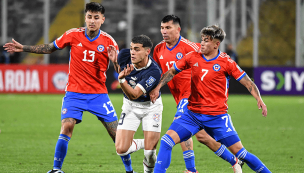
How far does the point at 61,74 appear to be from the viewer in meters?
20.0

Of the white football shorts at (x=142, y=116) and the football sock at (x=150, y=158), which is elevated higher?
the white football shorts at (x=142, y=116)

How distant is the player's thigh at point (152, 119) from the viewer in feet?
20.7

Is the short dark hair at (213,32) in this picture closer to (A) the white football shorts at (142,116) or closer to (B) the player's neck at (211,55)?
(B) the player's neck at (211,55)

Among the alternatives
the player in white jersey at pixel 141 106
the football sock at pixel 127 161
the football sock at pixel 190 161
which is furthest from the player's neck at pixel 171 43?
the football sock at pixel 127 161

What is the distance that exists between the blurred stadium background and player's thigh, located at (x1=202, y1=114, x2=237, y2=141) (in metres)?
1.36

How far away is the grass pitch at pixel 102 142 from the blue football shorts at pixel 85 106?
901 millimetres

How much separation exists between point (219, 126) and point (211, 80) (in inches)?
23.8

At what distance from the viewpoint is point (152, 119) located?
632 centimetres

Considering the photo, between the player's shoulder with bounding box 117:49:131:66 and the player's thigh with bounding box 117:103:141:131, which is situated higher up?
the player's shoulder with bounding box 117:49:131:66

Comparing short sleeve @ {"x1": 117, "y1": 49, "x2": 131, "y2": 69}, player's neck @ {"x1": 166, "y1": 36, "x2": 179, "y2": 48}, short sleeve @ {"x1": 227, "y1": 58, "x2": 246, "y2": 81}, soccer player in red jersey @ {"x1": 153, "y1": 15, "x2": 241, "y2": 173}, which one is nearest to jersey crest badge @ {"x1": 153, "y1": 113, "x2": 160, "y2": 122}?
soccer player in red jersey @ {"x1": 153, "y1": 15, "x2": 241, "y2": 173}

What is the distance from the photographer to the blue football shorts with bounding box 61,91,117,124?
6.44 metres

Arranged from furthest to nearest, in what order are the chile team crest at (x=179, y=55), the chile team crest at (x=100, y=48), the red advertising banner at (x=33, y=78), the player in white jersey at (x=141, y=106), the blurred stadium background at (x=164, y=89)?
the red advertising banner at (x=33, y=78)
the blurred stadium background at (x=164, y=89)
the chile team crest at (x=179, y=55)
the chile team crest at (x=100, y=48)
the player in white jersey at (x=141, y=106)

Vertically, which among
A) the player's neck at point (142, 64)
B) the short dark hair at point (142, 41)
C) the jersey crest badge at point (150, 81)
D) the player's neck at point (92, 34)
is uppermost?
Answer: the player's neck at point (92, 34)

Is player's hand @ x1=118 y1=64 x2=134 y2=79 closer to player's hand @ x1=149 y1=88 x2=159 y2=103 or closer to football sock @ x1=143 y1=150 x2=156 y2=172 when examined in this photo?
player's hand @ x1=149 y1=88 x2=159 y2=103
